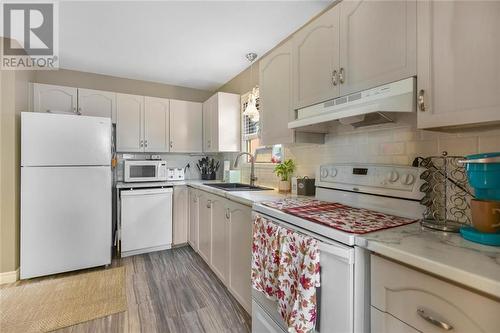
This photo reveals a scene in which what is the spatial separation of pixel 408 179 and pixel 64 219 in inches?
119

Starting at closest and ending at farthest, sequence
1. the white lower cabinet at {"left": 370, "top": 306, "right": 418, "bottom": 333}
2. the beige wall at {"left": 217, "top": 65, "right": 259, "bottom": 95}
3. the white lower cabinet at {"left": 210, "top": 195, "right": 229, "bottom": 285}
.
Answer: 1. the white lower cabinet at {"left": 370, "top": 306, "right": 418, "bottom": 333}
2. the white lower cabinet at {"left": 210, "top": 195, "right": 229, "bottom": 285}
3. the beige wall at {"left": 217, "top": 65, "right": 259, "bottom": 95}

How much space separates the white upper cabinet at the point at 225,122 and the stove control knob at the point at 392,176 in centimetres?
217

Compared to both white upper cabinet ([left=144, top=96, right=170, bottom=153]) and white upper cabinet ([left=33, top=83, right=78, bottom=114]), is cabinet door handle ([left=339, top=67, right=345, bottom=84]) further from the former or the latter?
white upper cabinet ([left=33, top=83, right=78, bottom=114])

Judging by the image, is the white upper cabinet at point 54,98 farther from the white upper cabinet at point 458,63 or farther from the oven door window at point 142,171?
the white upper cabinet at point 458,63

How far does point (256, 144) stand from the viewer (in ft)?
9.93

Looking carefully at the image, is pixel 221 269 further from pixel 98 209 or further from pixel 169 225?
pixel 98 209

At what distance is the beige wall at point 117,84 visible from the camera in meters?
3.08

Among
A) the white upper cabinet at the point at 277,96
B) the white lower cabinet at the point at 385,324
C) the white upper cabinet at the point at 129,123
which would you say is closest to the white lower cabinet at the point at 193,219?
the white upper cabinet at the point at 129,123

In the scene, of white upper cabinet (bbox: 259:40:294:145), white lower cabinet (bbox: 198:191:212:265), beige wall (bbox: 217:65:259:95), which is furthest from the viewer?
beige wall (bbox: 217:65:259:95)

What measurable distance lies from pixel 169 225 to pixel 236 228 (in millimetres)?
1613

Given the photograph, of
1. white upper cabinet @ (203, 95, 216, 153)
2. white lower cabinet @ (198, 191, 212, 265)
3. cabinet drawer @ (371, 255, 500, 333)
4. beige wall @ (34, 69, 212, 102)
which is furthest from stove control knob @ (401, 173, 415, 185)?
beige wall @ (34, 69, 212, 102)

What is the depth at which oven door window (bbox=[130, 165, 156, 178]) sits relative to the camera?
316cm

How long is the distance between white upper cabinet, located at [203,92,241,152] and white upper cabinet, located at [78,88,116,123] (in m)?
1.33

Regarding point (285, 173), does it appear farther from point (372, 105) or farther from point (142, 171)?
point (142, 171)
